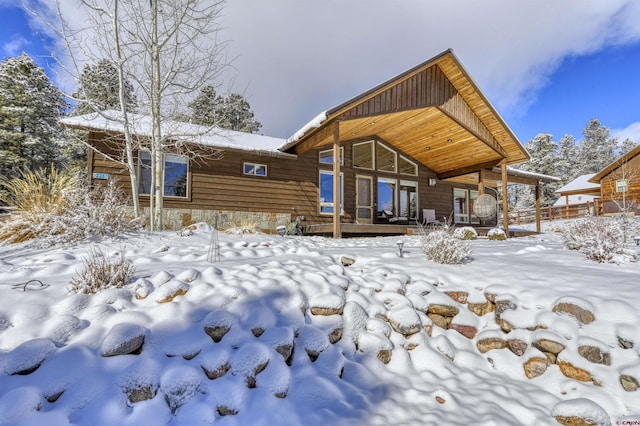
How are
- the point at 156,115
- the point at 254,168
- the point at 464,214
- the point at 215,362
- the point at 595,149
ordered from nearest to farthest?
the point at 215,362, the point at 156,115, the point at 254,168, the point at 464,214, the point at 595,149

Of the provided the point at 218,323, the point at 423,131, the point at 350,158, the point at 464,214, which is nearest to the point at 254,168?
the point at 350,158

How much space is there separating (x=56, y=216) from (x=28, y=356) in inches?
158

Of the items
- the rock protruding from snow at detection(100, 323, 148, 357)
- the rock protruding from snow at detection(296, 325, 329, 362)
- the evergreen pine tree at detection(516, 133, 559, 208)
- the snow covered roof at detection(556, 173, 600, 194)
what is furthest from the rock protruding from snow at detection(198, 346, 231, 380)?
the evergreen pine tree at detection(516, 133, 559, 208)

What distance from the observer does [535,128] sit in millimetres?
31500

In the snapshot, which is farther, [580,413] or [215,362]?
[215,362]

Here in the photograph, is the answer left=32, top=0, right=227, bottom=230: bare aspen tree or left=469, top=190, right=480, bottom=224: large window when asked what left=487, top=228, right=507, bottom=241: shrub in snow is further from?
left=32, top=0, right=227, bottom=230: bare aspen tree

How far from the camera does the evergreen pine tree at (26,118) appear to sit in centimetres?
1520

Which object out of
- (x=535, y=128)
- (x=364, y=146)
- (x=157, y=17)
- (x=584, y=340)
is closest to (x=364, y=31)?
(x=364, y=146)

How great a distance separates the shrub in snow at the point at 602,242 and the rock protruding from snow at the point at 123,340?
5.33m

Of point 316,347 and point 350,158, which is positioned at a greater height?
point 350,158

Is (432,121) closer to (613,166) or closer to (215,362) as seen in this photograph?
(215,362)

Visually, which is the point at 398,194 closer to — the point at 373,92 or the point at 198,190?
the point at 373,92

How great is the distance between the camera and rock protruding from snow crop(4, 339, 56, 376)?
1665 mm

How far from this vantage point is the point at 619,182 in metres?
18.6
